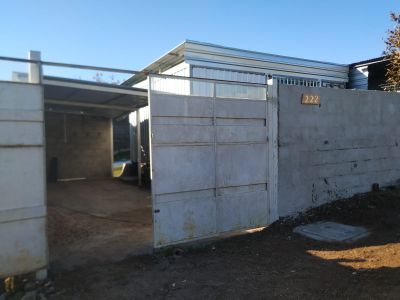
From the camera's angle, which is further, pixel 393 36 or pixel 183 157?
pixel 393 36

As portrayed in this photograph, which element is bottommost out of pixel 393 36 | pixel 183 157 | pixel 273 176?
pixel 273 176

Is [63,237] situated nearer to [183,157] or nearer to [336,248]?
[183,157]

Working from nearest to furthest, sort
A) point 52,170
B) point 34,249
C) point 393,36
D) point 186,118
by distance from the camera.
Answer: point 34,249
point 186,118
point 393,36
point 52,170

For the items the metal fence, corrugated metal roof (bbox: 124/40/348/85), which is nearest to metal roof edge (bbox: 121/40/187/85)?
corrugated metal roof (bbox: 124/40/348/85)

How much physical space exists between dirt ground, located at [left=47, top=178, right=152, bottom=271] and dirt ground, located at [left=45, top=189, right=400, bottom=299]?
0.46 m

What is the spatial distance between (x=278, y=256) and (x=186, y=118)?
2.39 metres

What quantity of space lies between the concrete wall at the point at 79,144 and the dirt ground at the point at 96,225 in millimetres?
3164

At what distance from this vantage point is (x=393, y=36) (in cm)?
812

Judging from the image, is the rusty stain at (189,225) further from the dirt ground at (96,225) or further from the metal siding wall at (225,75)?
the metal siding wall at (225,75)

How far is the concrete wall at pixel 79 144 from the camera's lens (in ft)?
49.2

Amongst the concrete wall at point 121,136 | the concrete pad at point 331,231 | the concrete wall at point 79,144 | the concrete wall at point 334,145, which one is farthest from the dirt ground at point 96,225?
the concrete wall at point 121,136

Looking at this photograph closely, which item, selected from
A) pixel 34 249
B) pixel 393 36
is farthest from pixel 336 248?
pixel 393 36

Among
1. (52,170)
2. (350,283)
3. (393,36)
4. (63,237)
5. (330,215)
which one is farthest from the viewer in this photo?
(52,170)

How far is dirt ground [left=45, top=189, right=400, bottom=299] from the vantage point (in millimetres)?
3840
